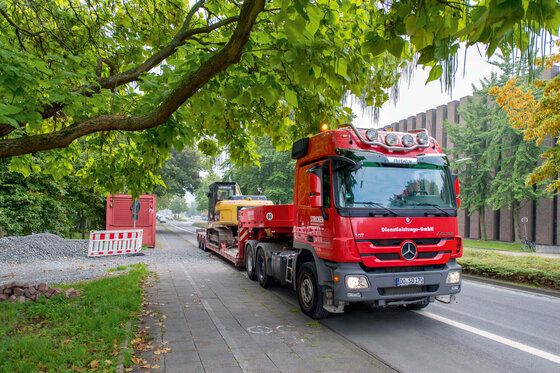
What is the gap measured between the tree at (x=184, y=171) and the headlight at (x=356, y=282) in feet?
110

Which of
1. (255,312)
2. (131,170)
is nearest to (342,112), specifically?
(255,312)

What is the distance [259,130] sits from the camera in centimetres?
820

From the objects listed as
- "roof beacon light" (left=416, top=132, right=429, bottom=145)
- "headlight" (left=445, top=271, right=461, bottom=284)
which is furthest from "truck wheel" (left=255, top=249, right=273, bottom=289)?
"roof beacon light" (left=416, top=132, right=429, bottom=145)

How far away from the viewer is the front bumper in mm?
5332

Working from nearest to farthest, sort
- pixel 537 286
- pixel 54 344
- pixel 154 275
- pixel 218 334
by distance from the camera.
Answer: pixel 54 344
pixel 218 334
pixel 537 286
pixel 154 275

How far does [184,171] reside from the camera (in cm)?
3916

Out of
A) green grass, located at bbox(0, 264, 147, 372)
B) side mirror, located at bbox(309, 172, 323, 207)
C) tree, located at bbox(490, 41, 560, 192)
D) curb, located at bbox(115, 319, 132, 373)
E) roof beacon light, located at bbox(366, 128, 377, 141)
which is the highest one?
tree, located at bbox(490, 41, 560, 192)

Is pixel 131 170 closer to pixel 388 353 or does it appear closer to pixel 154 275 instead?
pixel 154 275

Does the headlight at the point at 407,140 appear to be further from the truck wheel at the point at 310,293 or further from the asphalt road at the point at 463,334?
the asphalt road at the point at 463,334

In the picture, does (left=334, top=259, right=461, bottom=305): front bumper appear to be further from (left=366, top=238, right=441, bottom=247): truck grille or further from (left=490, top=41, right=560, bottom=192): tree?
(left=490, top=41, right=560, bottom=192): tree

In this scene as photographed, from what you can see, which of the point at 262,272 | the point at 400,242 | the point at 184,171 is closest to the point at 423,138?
the point at 400,242

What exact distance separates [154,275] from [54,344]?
6.10 m

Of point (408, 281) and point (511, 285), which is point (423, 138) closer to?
point (408, 281)

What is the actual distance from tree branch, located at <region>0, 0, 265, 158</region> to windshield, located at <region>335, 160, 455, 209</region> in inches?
102
